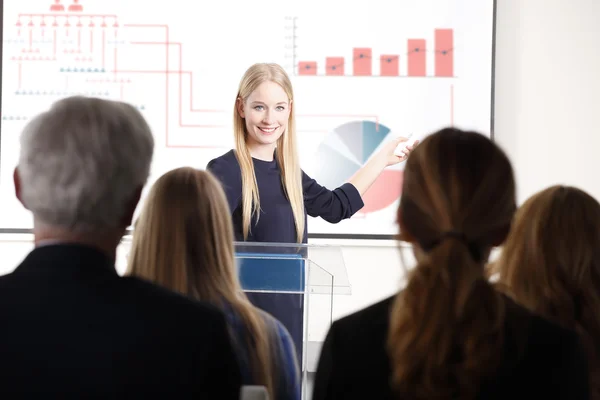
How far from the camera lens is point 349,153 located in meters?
4.31

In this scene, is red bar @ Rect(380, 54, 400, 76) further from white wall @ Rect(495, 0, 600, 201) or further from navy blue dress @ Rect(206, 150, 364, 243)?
navy blue dress @ Rect(206, 150, 364, 243)

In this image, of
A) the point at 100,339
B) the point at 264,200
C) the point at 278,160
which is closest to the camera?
the point at 100,339

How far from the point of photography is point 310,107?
431cm

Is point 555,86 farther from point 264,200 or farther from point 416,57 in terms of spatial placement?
point 264,200

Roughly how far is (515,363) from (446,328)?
4.2 inches

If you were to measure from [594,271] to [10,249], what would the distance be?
144 inches

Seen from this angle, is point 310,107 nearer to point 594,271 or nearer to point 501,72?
point 501,72

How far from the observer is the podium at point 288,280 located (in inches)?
75.5

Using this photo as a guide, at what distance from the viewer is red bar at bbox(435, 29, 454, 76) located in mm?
4293

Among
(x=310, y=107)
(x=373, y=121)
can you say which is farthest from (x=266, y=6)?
(x=373, y=121)

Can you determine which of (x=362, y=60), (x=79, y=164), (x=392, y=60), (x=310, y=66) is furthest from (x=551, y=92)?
(x=79, y=164)

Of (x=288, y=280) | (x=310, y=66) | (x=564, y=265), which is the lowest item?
(x=288, y=280)

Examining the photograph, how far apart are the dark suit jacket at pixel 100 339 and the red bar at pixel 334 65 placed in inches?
137

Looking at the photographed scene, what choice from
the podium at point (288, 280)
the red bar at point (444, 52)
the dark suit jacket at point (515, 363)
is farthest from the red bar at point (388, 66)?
the dark suit jacket at point (515, 363)
